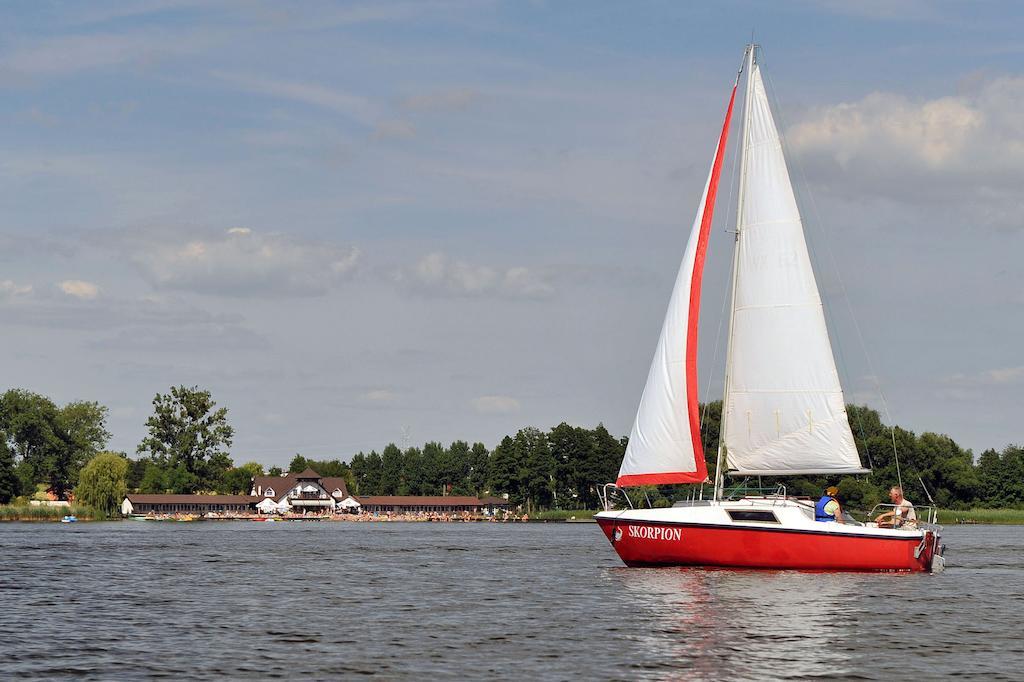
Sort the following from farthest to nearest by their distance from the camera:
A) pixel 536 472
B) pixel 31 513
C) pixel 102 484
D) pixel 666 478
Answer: pixel 536 472 < pixel 102 484 < pixel 31 513 < pixel 666 478

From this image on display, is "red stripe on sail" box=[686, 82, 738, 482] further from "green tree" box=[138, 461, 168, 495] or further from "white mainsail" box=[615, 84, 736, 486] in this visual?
"green tree" box=[138, 461, 168, 495]

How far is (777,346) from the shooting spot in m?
44.1

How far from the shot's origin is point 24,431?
641 ft

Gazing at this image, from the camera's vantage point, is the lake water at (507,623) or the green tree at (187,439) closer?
the lake water at (507,623)

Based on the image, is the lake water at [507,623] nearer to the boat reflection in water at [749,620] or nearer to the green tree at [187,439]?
the boat reflection in water at [749,620]

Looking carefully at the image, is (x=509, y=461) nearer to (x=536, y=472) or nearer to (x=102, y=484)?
(x=536, y=472)

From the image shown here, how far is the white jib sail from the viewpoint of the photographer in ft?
144

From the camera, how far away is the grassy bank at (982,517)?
14325 cm

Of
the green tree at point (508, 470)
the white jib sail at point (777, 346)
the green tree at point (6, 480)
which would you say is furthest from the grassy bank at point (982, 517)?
the green tree at point (6, 480)

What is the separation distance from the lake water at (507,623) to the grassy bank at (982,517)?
9452 cm

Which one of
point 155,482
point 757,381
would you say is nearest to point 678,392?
point 757,381

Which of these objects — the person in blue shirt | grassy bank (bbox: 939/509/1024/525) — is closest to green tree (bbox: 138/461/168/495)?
grassy bank (bbox: 939/509/1024/525)

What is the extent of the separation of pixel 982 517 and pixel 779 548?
110714mm

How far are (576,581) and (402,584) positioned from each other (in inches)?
229
